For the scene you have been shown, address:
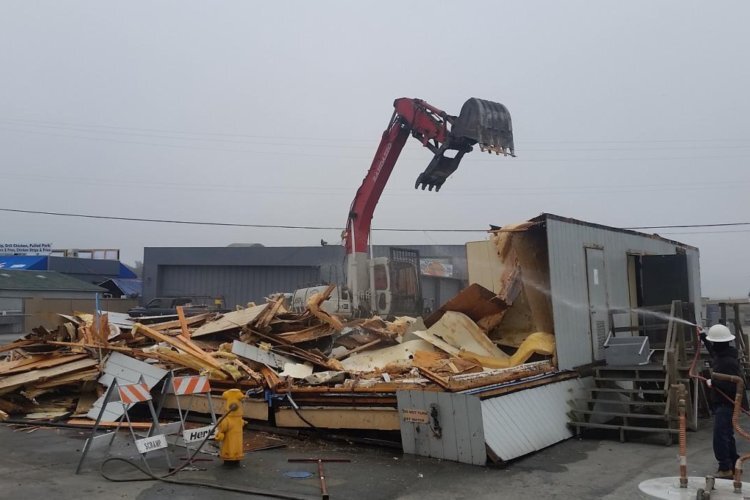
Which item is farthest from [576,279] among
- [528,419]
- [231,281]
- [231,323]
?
[231,281]

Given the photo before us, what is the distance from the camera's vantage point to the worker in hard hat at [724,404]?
22.3ft

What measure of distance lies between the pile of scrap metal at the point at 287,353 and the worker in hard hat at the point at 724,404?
2.90 meters

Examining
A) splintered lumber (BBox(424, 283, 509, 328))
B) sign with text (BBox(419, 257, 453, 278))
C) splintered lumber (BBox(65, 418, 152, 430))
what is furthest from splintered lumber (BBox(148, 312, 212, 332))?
sign with text (BBox(419, 257, 453, 278))

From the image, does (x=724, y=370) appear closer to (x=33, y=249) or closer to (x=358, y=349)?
(x=358, y=349)

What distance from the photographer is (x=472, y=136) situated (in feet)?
46.7

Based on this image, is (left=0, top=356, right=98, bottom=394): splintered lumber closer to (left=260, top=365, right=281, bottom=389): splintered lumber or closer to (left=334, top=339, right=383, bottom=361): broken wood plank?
(left=260, top=365, right=281, bottom=389): splintered lumber

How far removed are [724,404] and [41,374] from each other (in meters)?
10.9

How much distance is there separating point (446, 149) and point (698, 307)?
276 inches

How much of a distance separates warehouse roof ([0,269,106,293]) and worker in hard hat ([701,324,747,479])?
113 feet

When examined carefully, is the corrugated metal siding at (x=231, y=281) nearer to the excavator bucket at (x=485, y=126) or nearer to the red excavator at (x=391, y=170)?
the red excavator at (x=391, y=170)

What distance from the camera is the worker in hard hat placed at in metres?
6.80

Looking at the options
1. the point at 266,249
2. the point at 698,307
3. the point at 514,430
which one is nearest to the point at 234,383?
the point at 514,430

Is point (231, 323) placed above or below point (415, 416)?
above

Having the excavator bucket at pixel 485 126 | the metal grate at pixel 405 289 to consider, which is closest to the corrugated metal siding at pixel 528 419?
the excavator bucket at pixel 485 126
